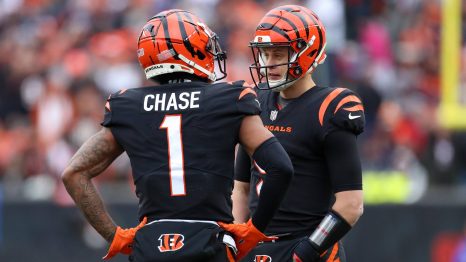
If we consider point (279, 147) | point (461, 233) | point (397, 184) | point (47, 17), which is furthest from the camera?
point (47, 17)

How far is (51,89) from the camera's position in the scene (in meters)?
12.9

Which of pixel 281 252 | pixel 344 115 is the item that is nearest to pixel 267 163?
pixel 344 115

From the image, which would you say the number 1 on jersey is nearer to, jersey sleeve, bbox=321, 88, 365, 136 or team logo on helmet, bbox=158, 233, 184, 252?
team logo on helmet, bbox=158, 233, 184, 252

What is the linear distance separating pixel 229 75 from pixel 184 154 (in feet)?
23.1

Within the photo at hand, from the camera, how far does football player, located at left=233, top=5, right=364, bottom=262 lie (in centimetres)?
527

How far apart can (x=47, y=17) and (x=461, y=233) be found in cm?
727

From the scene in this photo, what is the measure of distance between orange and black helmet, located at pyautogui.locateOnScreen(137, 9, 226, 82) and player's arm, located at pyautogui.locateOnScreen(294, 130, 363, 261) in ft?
2.36

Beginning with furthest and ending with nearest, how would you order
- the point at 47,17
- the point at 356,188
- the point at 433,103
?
the point at 47,17 < the point at 433,103 < the point at 356,188

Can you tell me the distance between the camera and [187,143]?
4.91 meters

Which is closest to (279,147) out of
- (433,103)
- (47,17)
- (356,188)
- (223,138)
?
(223,138)

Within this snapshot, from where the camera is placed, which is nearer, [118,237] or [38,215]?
[118,237]

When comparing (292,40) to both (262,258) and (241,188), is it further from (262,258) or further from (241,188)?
(262,258)

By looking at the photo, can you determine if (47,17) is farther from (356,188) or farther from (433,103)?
(356,188)

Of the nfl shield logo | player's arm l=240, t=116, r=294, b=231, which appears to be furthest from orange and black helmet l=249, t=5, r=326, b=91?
player's arm l=240, t=116, r=294, b=231
